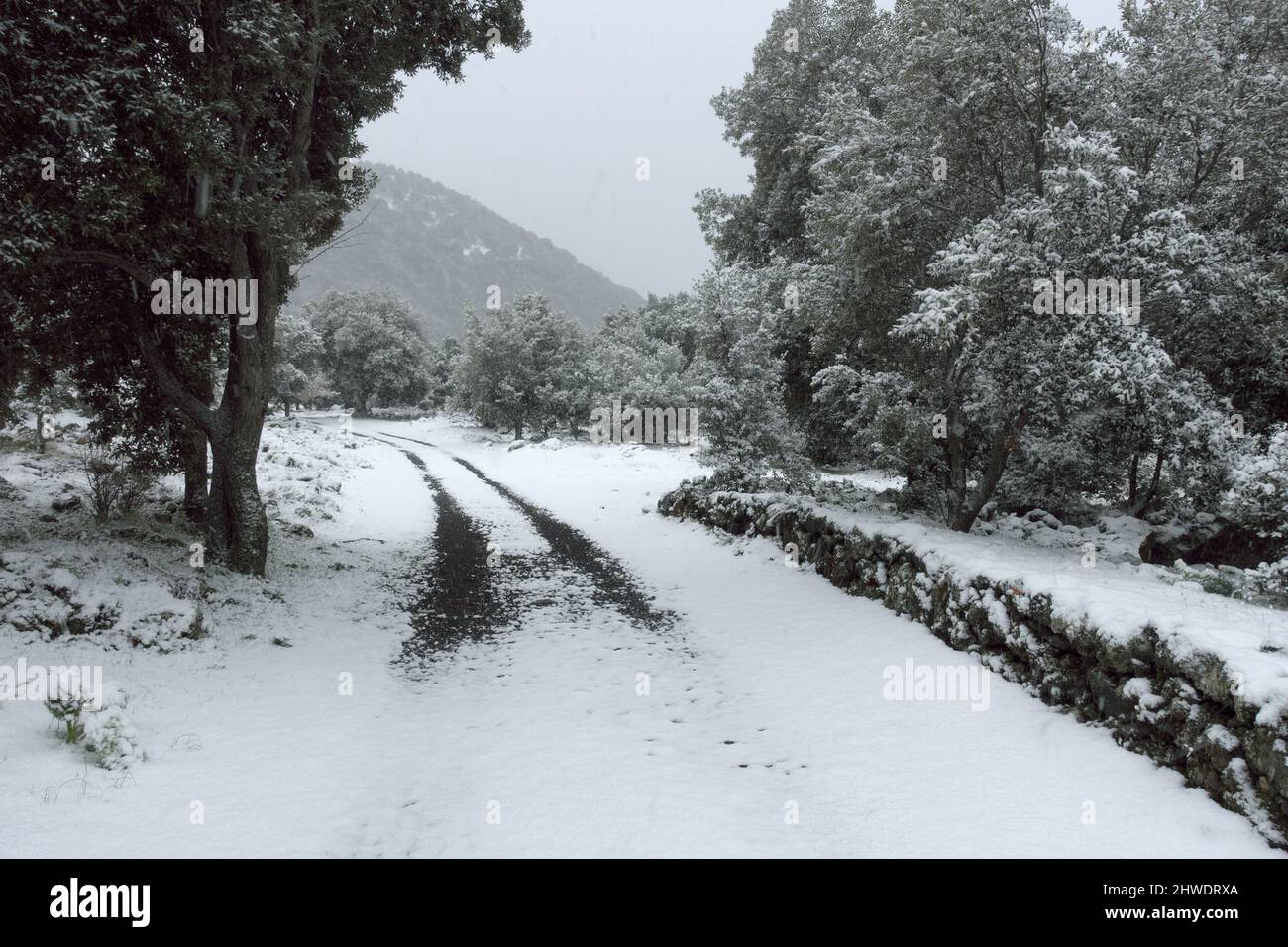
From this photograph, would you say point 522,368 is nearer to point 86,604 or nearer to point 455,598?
point 455,598

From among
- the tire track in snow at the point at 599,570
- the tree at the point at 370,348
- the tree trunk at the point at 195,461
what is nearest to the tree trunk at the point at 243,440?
the tree trunk at the point at 195,461

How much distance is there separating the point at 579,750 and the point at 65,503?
11533 mm

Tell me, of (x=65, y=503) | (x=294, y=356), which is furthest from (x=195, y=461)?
(x=294, y=356)

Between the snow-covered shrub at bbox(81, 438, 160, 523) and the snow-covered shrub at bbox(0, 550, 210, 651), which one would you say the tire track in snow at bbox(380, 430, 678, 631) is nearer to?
the snow-covered shrub at bbox(0, 550, 210, 651)

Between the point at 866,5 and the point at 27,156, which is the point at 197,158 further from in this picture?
the point at 866,5

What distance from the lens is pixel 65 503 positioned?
1134cm

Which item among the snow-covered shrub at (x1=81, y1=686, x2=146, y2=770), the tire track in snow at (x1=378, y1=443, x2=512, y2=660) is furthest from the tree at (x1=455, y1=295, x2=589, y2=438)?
the snow-covered shrub at (x1=81, y1=686, x2=146, y2=770)

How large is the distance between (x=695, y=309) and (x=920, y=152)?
675 centimetres

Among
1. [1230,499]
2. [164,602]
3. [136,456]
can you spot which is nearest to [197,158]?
[164,602]

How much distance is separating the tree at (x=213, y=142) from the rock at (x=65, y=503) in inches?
120

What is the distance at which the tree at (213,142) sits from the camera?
6422mm

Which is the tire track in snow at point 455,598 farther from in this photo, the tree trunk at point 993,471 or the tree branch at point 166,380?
the tree trunk at point 993,471

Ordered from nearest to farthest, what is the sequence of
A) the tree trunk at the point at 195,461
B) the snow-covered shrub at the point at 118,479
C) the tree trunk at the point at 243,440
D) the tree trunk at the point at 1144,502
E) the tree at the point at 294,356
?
1. the tree trunk at the point at 243,440
2. the snow-covered shrub at the point at 118,479
3. the tree trunk at the point at 195,461
4. the tree trunk at the point at 1144,502
5. the tree at the point at 294,356

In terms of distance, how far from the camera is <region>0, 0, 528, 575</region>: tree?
6.42 metres
